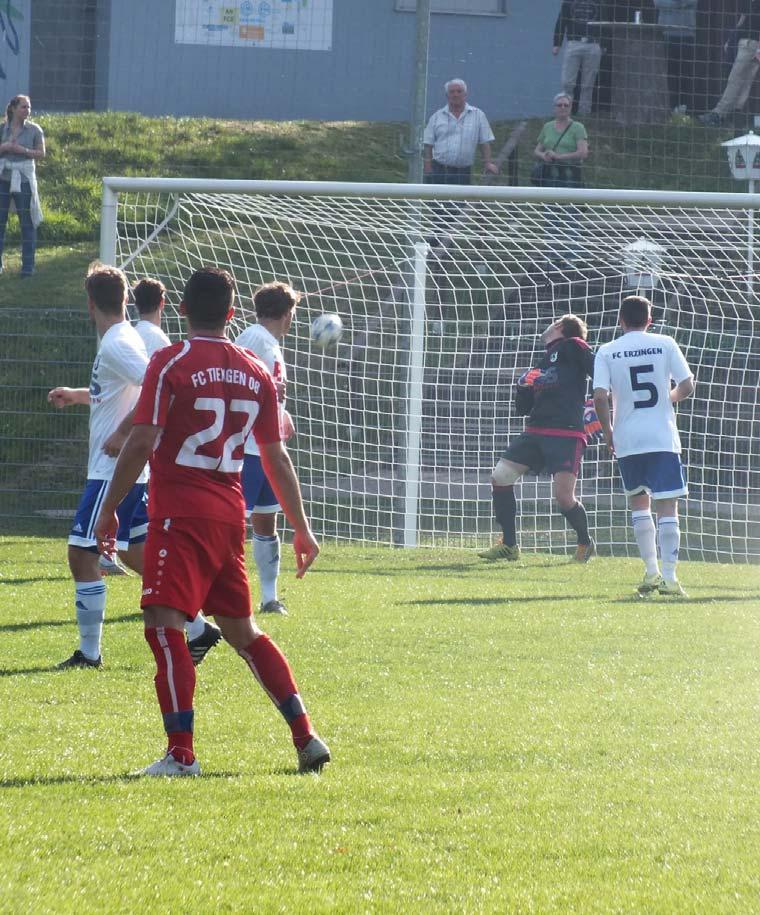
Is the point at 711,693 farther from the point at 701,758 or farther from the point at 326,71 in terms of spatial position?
the point at 326,71

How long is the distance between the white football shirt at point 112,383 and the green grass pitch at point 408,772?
3.29 feet

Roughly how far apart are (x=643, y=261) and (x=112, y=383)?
851cm

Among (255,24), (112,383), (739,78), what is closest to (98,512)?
(112,383)

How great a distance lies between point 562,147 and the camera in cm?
1691

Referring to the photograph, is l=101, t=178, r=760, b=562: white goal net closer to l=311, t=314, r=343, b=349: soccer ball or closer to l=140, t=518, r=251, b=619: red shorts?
l=311, t=314, r=343, b=349: soccer ball

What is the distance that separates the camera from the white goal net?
43.0ft

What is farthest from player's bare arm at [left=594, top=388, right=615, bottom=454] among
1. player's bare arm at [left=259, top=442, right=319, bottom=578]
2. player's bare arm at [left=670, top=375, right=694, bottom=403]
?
player's bare arm at [left=259, top=442, right=319, bottom=578]

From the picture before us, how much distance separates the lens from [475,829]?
4230 mm

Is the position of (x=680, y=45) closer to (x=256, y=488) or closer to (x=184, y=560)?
(x=256, y=488)

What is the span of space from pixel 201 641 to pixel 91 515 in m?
0.84

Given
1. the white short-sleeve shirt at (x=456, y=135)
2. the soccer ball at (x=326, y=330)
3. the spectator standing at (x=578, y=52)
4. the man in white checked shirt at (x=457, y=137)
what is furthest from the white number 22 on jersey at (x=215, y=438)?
the spectator standing at (x=578, y=52)

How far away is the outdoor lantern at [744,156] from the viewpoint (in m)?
17.1

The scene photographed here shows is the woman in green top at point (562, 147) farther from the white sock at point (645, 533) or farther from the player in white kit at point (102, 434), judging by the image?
the player in white kit at point (102, 434)

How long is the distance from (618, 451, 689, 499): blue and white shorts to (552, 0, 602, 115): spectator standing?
10163 mm
